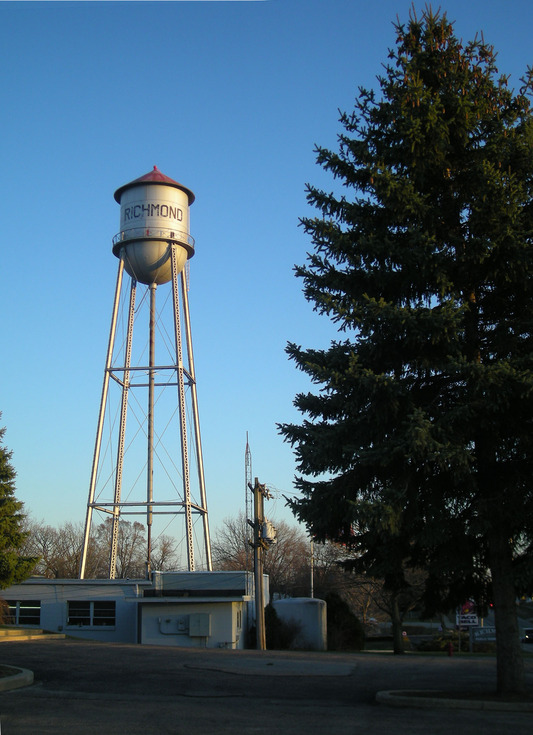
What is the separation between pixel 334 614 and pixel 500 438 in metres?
25.6

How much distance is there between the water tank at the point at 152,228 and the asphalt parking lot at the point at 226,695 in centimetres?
1622

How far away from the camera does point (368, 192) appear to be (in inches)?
520

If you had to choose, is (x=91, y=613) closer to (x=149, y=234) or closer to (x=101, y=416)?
(x=101, y=416)

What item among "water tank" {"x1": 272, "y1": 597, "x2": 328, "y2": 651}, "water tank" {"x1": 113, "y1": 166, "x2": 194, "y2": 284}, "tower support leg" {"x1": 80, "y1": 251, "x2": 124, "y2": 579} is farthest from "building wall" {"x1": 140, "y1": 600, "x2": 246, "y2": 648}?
"water tank" {"x1": 113, "y1": 166, "x2": 194, "y2": 284}

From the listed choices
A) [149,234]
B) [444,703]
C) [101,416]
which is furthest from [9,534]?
[444,703]

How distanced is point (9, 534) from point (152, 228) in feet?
41.9

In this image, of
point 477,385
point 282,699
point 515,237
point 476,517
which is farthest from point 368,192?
point 282,699

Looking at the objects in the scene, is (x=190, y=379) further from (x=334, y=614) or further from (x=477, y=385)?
(x=477, y=385)

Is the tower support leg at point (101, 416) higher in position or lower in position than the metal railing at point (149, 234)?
lower

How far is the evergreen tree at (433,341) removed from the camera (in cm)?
1112

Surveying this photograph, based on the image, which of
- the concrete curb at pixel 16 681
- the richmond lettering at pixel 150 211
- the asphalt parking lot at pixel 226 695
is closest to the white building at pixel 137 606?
the asphalt parking lot at pixel 226 695

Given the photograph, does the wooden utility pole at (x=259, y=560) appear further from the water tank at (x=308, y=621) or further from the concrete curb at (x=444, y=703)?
the concrete curb at (x=444, y=703)

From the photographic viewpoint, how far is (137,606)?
1296 inches

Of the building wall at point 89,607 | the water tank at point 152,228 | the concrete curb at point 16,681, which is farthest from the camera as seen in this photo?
the building wall at point 89,607
